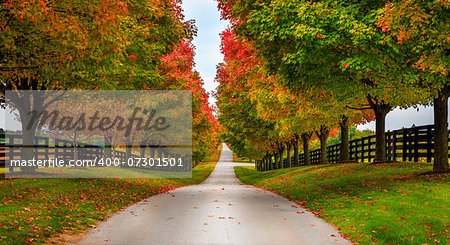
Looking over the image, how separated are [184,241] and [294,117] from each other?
49.3 ft

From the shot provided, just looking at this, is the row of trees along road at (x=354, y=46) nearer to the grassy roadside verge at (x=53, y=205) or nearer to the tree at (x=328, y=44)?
the tree at (x=328, y=44)

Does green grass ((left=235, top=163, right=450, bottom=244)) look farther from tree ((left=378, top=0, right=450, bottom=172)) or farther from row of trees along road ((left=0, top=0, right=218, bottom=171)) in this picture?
row of trees along road ((left=0, top=0, right=218, bottom=171))

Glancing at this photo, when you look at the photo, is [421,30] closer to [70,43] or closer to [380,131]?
[70,43]

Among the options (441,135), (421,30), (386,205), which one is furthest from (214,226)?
(441,135)

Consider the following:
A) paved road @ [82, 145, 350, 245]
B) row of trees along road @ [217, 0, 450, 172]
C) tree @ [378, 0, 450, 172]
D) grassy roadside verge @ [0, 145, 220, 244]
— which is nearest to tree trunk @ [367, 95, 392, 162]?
row of trees along road @ [217, 0, 450, 172]

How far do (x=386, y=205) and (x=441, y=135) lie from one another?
607 centimetres

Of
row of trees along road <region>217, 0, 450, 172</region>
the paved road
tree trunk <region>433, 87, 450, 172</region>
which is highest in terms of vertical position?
row of trees along road <region>217, 0, 450, 172</region>

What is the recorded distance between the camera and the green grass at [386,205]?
7.77 meters

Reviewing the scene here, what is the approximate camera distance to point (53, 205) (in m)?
10.6

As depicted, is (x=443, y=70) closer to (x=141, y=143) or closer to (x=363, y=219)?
(x=363, y=219)

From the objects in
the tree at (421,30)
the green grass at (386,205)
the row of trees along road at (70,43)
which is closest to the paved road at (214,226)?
the green grass at (386,205)

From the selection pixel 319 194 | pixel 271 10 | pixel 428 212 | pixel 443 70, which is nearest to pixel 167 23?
pixel 271 10

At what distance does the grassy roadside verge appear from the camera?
25.3 feet

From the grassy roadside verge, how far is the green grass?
6544 millimetres
